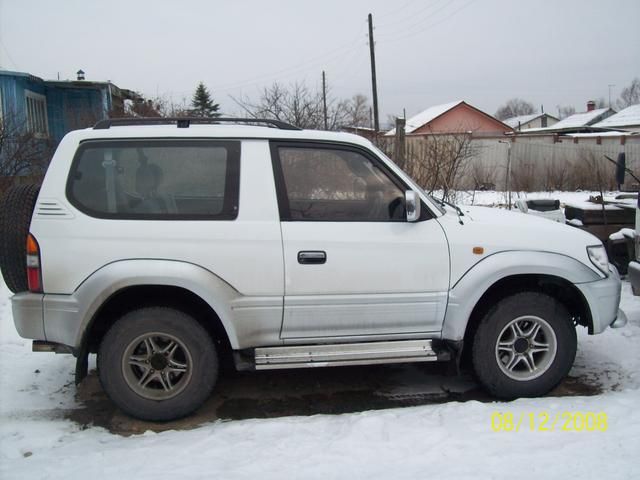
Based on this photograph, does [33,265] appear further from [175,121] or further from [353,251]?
[353,251]

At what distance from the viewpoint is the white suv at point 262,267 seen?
11.3 feet

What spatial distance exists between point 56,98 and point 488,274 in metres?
21.1

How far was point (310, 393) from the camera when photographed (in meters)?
4.20

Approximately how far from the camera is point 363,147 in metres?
3.82

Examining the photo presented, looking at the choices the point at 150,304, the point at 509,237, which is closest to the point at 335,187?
the point at 509,237

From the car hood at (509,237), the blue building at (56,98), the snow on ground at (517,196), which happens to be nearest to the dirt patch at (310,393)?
the car hood at (509,237)

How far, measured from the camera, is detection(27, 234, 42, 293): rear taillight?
11.1 ft

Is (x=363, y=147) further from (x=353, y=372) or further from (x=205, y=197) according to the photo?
(x=353, y=372)

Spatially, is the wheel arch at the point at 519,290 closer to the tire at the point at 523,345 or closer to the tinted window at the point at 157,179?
the tire at the point at 523,345

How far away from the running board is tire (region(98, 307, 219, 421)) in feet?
1.34

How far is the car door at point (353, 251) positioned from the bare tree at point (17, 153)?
27.3ft

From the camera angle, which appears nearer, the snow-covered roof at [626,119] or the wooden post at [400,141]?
the wooden post at [400,141]
